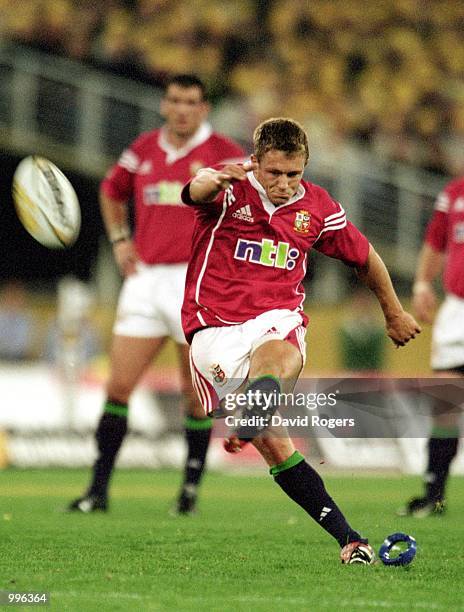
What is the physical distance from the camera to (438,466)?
29.8ft

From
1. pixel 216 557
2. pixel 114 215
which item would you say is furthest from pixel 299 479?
pixel 114 215

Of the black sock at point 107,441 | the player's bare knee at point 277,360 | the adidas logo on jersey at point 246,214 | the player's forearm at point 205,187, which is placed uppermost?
the player's forearm at point 205,187

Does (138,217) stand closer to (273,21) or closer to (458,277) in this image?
(458,277)

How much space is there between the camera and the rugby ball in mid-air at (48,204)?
7133 millimetres

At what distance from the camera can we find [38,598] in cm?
515

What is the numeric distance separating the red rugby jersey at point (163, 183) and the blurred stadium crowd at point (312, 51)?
1134 centimetres

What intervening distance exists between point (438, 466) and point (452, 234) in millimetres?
1548

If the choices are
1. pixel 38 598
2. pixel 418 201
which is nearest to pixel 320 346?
pixel 418 201

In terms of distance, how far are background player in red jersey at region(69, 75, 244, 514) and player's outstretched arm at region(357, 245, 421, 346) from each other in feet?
7.89

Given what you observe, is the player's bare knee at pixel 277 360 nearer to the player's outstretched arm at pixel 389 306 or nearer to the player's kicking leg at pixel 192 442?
the player's outstretched arm at pixel 389 306

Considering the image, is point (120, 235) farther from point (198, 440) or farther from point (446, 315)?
point (446, 315)

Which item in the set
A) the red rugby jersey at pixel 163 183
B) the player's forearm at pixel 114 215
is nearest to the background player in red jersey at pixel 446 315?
the red rugby jersey at pixel 163 183

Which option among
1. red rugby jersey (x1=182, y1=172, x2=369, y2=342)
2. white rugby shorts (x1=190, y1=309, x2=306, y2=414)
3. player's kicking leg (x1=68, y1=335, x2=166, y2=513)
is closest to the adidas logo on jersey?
red rugby jersey (x1=182, y1=172, x2=369, y2=342)

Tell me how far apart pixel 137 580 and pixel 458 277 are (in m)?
4.19
